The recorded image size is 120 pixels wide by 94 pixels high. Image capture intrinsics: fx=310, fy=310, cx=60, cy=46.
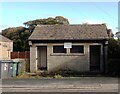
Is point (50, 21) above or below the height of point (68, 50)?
above

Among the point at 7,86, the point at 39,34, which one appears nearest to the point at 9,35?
the point at 39,34

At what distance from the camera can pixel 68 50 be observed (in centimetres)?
3138

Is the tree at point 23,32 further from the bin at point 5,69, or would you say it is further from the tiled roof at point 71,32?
the bin at point 5,69

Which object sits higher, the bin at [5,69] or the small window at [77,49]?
the small window at [77,49]

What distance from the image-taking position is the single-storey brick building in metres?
31.2

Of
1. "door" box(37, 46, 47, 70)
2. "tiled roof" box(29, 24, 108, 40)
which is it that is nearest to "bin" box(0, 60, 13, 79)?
"tiled roof" box(29, 24, 108, 40)

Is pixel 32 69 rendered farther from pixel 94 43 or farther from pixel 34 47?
pixel 94 43

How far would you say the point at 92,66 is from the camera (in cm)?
3297

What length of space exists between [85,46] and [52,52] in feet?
11.2

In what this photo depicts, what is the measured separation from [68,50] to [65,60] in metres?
1.05

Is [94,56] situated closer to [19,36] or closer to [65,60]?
[65,60]

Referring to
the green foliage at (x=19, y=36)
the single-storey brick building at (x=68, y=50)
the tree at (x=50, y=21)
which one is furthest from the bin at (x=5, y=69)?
the tree at (x=50, y=21)

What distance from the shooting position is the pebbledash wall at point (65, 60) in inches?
1223

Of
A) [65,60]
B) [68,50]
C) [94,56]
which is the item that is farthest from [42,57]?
[94,56]
